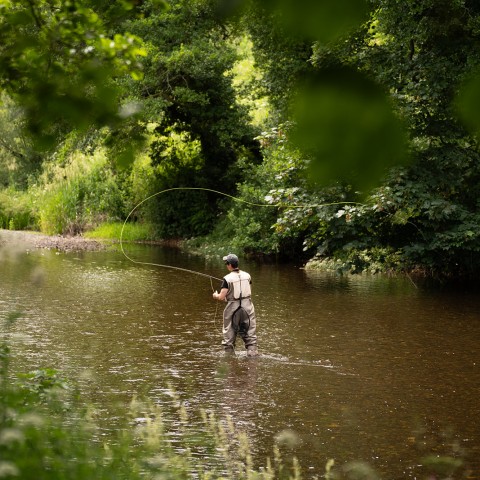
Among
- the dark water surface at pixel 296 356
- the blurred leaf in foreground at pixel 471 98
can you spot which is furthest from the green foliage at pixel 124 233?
the blurred leaf in foreground at pixel 471 98

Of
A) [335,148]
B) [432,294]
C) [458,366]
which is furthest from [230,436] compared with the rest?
[432,294]

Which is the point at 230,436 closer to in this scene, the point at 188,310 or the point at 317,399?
the point at 317,399

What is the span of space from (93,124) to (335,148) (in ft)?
4.29

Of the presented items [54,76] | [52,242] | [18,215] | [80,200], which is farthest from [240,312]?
[18,215]

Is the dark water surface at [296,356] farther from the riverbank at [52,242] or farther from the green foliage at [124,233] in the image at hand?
the green foliage at [124,233]

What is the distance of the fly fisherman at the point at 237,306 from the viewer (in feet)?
40.3

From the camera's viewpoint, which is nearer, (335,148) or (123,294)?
(335,148)

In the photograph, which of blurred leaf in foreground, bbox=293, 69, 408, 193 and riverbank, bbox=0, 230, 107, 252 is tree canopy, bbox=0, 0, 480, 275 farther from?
riverbank, bbox=0, 230, 107, 252

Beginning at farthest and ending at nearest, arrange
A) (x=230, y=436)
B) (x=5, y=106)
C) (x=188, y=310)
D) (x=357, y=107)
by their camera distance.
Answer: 1. (x=188, y=310)
2. (x=230, y=436)
3. (x=5, y=106)
4. (x=357, y=107)

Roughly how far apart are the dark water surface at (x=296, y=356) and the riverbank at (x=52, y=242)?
6696mm

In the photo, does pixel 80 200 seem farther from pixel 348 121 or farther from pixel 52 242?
pixel 348 121

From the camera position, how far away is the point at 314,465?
780 centimetres

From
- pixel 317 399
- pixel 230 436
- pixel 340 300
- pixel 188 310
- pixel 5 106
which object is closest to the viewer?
pixel 5 106

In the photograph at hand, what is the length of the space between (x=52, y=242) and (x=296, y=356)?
1870cm
